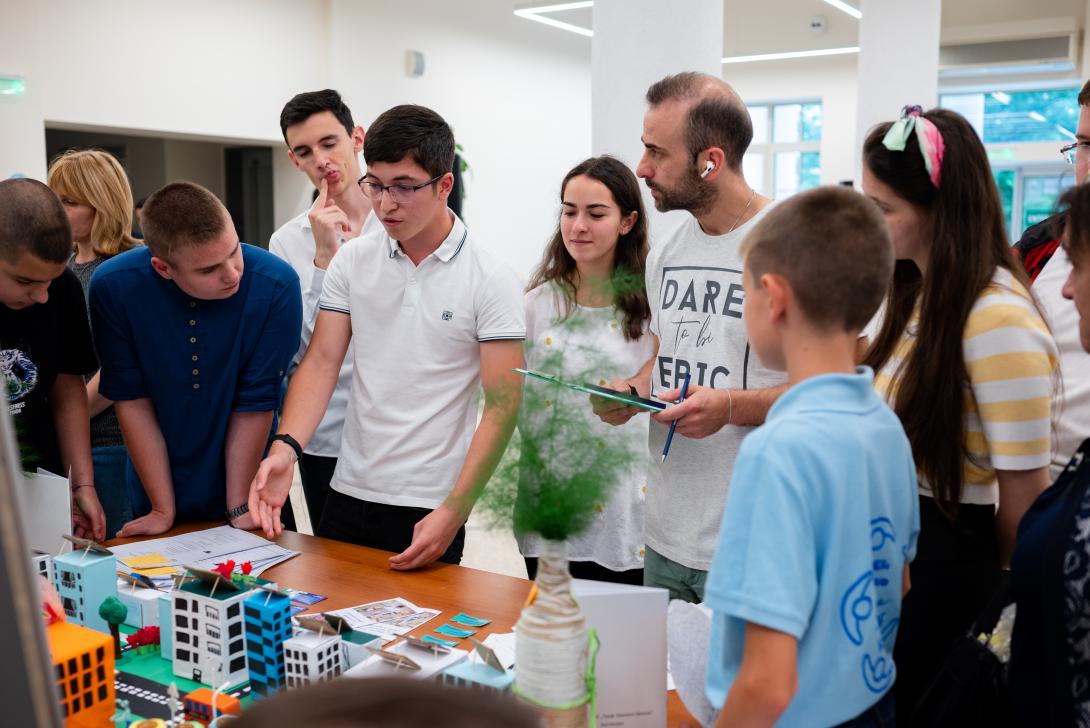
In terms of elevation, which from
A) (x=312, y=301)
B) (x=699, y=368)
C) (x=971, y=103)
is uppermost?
(x=971, y=103)

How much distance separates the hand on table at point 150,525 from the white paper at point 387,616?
2.39 ft

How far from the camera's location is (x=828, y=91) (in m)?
12.6

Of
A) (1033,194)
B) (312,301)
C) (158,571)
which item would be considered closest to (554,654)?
(158,571)

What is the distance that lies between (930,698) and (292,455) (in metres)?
1.43

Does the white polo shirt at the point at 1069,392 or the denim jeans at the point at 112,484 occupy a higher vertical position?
the white polo shirt at the point at 1069,392

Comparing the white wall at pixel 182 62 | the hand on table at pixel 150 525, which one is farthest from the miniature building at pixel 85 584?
the white wall at pixel 182 62

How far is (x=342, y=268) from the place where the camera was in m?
2.33

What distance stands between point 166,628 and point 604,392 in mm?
871

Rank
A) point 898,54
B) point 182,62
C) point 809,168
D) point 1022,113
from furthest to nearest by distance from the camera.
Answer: point 809,168 < point 1022,113 < point 182,62 < point 898,54

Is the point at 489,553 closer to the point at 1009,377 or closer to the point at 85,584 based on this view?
the point at 85,584

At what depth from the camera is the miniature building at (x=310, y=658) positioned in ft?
4.69

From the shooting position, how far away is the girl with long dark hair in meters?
2.40

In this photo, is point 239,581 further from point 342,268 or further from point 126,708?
point 342,268

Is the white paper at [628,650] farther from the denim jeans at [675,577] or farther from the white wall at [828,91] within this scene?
the white wall at [828,91]
